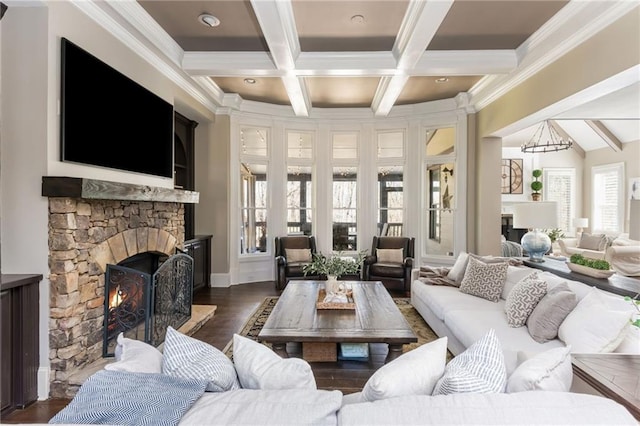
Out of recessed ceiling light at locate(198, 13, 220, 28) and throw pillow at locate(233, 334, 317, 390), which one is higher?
recessed ceiling light at locate(198, 13, 220, 28)

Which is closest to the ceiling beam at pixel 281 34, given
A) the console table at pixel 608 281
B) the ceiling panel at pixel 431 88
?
the ceiling panel at pixel 431 88

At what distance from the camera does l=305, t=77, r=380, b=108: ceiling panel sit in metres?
4.83

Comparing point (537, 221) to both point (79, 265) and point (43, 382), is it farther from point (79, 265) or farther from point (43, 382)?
point (43, 382)

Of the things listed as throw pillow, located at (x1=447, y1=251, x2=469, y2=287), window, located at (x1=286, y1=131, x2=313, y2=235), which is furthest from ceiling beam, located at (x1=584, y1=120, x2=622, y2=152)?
window, located at (x1=286, y1=131, x2=313, y2=235)

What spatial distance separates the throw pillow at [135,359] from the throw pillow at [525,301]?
2.57 m

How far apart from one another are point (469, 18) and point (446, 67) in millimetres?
746

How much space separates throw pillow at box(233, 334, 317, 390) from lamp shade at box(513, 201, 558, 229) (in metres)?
3.62

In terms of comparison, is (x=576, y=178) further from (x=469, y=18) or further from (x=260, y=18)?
(x=260, y=18)

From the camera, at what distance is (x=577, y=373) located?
59.3 inches

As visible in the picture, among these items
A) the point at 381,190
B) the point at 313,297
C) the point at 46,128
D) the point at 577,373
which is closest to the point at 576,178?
the point at 381,190

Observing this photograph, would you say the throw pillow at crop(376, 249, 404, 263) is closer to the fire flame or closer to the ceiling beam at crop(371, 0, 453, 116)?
the ceiling beam at crop(371, 0, 453, 116)

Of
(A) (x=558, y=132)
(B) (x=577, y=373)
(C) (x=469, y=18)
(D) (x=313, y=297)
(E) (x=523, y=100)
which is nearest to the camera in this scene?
(B) (x=577, y=373)

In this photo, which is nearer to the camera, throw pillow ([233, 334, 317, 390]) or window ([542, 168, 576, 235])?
throw pillow ([233, 334, 317, 390])

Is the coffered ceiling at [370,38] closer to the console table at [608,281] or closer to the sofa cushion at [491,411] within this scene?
the console table at [608,281]
